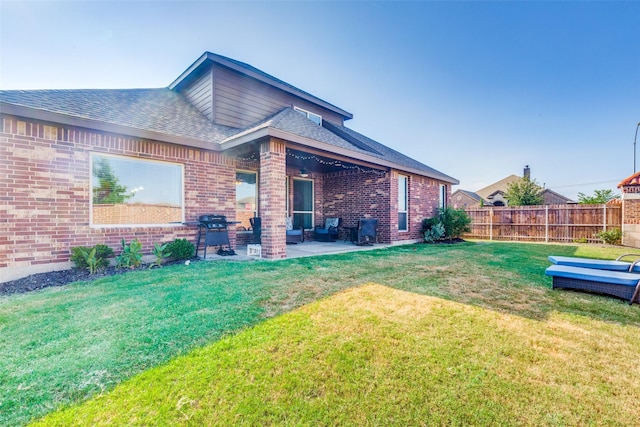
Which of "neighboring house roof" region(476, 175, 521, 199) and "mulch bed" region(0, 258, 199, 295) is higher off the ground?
"neighboring house roof" region(476, 175, 521, 199)

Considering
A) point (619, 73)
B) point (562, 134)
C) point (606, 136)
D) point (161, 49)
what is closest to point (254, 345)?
point (161, 49)

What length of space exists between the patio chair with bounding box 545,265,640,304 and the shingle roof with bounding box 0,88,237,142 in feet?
24.5

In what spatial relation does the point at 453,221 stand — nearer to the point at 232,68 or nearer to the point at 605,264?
the point at 605,264

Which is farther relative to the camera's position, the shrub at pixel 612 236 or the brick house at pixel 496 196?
the brick house at pixel 496 196

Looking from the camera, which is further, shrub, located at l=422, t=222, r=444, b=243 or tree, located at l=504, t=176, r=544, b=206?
tree, located at l=504, t=176, r=544, b=206

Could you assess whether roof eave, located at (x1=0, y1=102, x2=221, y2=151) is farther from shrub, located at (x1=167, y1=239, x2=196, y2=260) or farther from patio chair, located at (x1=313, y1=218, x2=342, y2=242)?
patio chair, located at (x1=313, y1=218, x2=342, y2=242)

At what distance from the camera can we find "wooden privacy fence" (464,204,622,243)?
11.4 m

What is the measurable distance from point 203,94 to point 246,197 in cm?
378

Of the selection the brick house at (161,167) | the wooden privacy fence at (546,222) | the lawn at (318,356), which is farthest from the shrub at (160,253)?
the wooden privacy fence at (546,222)

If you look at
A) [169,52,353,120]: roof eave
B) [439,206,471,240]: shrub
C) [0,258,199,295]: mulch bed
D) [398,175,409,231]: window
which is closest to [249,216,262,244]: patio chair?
[0,258,199,295]: mulch bed

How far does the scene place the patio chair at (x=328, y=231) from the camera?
34.7 ft

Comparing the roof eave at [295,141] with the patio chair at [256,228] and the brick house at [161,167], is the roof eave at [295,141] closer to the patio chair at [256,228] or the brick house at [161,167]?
the brick house at [161,167]

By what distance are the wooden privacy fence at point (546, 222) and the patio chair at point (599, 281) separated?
1057cm

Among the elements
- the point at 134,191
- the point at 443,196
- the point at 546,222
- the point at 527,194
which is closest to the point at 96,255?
the point at 134,191
